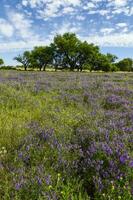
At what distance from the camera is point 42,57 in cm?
6850

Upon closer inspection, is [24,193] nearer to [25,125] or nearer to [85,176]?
[85,176]

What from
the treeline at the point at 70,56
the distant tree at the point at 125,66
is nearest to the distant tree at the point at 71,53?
the treeline at the point at 70,56

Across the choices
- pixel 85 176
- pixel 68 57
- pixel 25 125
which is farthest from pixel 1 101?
pixel 68 57

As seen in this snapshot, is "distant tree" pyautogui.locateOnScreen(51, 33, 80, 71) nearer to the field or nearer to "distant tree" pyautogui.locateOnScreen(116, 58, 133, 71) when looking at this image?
"distant tree" pyautogui.locateOnScreen(116, 58, 133, 71)

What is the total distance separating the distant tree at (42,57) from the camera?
6721cm

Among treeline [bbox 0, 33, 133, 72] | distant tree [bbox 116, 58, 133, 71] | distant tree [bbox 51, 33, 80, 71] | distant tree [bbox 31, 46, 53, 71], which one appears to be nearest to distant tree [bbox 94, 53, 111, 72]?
treeline [bbox 0, 33, 133, 72]

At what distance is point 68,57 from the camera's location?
211 ft

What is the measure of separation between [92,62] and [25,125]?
62.7 meters

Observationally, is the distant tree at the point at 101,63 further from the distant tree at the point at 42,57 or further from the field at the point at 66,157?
the field at the point at 66,157

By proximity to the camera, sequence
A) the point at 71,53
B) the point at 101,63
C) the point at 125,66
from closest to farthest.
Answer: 1. the point at 71,53
2. the point at 101,63
3. the point at 125,66

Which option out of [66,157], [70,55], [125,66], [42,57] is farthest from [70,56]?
[66,157]

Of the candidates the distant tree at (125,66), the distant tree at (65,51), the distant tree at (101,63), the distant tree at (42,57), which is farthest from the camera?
the distant tree at (125,66)

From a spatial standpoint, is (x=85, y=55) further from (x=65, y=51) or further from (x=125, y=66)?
(x=125, y=66)

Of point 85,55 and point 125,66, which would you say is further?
point 125,66
